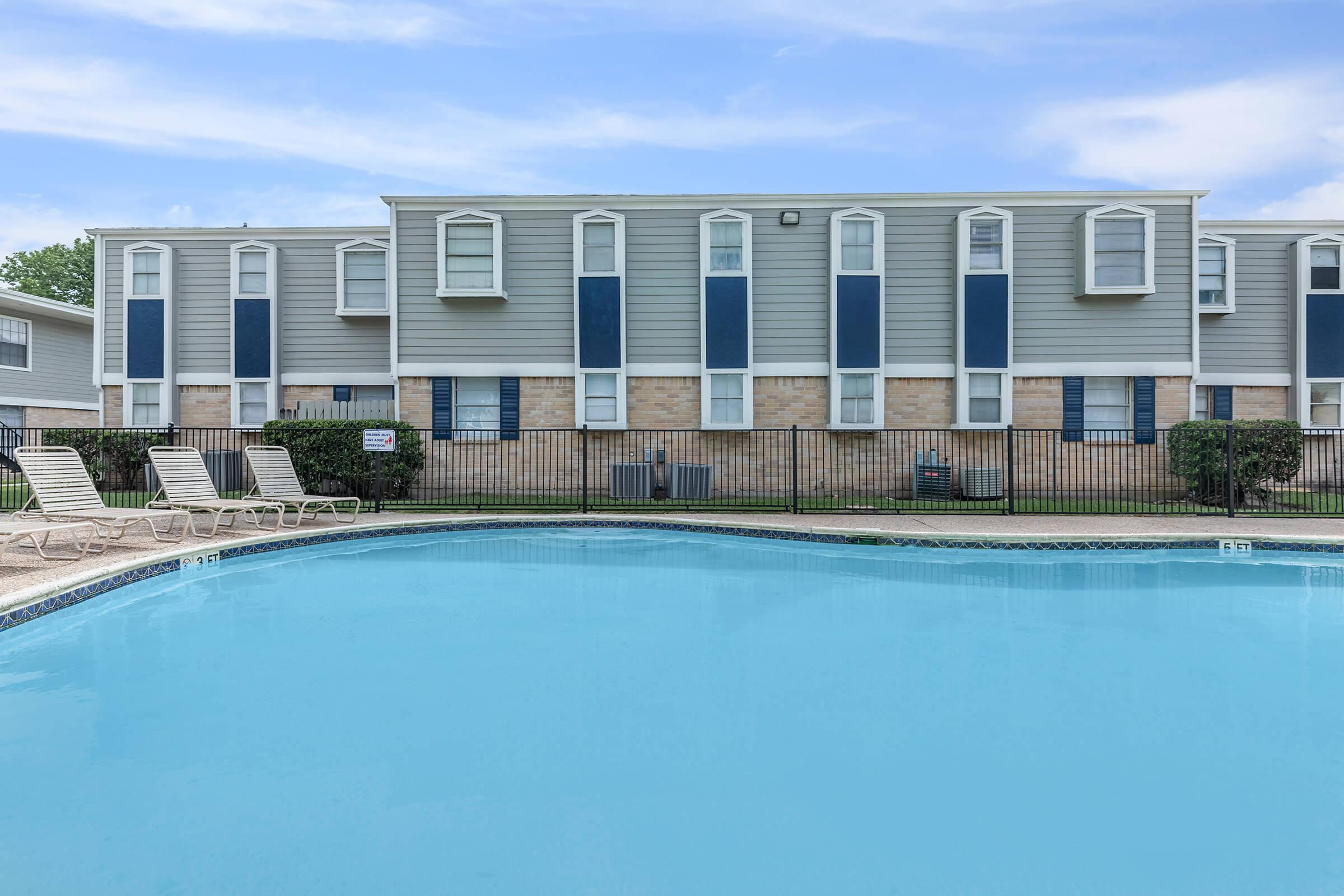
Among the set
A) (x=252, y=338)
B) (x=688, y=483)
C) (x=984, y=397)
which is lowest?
(x=688, y=483)

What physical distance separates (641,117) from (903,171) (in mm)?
7404

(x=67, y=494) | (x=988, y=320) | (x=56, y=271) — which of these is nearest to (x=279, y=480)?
(x=67, y=494)

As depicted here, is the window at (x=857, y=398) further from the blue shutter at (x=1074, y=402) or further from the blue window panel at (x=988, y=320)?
the blue shutter at (x=1074, y=402)

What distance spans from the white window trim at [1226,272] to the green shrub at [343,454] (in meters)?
17.8

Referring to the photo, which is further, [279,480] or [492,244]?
[492,244]

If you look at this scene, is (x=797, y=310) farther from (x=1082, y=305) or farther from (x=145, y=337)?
(x=145, y=337)

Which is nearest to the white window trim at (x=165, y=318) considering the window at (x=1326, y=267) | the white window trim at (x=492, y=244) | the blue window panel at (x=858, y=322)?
the white window trim at (x=492, y=244)

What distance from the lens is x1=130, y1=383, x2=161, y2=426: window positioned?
55.7 feet

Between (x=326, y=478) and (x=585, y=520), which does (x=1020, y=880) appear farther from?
(x=326, y=478)

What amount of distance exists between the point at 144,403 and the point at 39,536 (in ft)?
31.2

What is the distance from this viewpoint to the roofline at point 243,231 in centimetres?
1691

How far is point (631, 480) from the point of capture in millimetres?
14852

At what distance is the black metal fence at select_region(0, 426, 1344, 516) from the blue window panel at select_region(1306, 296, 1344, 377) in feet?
5.34

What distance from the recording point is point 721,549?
9.98m
